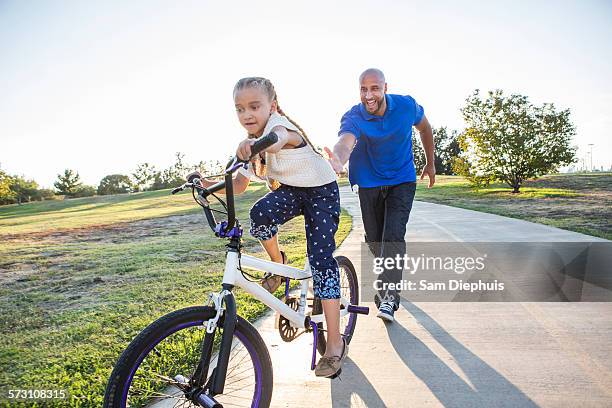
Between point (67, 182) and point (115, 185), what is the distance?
8.34 meters

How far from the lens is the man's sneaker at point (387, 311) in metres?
4.89

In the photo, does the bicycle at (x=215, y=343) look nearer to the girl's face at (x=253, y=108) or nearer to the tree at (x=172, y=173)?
the girl's face at (x=253, y=108)

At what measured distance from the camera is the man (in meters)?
4.85

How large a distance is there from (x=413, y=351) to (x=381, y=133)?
79.2 inches

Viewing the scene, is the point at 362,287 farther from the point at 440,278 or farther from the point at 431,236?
the point at 431,236

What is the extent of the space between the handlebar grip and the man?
217cm

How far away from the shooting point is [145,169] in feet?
208

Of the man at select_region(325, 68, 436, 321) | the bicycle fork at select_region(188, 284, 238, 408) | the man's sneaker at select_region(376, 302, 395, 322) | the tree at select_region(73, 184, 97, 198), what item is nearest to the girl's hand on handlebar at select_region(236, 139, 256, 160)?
the bicycle fork at select_region(188, 284, 238, 408)

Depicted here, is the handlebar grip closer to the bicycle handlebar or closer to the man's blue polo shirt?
the bicycle handlebar

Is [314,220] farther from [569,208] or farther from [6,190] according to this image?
[6,190]

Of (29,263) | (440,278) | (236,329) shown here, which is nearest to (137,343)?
(236,329)

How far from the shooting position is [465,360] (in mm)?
3891

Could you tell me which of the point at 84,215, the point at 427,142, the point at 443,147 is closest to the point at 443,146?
the point at 443,147

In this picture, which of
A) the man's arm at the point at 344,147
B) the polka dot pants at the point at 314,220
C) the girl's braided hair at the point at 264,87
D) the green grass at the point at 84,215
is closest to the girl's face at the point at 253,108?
the girl's braided hair at the point at 264,87
